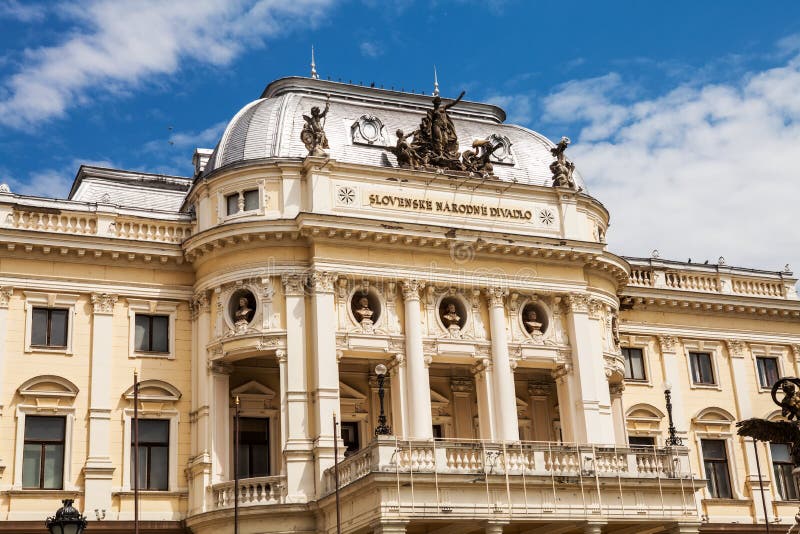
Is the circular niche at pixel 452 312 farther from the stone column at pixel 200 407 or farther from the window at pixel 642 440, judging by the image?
the window at pixel 642 440

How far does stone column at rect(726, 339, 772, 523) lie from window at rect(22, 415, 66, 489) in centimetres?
2435

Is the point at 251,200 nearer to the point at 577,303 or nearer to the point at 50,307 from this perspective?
the point at 50,307

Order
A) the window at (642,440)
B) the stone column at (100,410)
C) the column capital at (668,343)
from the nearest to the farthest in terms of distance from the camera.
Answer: the stone column at (100,410), the window at (642,440), the column capital at (668,343)

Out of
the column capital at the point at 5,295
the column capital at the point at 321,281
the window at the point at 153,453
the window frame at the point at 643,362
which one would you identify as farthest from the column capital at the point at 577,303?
the column capital at the point at 5,295

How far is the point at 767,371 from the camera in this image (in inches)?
1730

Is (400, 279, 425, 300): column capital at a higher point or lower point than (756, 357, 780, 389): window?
higher

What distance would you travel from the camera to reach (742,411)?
42.4 metres

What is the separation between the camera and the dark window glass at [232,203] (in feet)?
118

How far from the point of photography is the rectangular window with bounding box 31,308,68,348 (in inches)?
1340

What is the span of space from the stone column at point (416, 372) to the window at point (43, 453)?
10459 millimetres

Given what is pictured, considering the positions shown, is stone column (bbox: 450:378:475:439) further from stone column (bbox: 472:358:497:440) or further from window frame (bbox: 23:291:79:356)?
window frame (bbox: 23:291:79:356)

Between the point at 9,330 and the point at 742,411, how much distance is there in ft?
87.1

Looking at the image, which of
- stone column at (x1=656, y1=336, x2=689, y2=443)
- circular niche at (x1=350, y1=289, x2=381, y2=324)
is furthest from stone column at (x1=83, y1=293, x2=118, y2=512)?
stone column at (x1=656, y1=336, x2=689, y2=443)

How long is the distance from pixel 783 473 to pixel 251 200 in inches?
884
